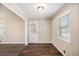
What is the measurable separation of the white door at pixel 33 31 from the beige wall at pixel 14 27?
69 centimetres

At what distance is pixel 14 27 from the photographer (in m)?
7.02

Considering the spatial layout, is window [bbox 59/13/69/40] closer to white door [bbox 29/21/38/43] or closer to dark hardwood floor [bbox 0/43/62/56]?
dark hardwood floor [bbox 0/43/62/56]

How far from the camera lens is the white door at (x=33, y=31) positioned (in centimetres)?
757

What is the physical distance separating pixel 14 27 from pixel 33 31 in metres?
1.43

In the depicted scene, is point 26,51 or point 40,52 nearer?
point 40,52

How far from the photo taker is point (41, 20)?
7.55 metres

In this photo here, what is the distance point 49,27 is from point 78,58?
639 cm

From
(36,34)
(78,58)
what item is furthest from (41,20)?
(78,58)

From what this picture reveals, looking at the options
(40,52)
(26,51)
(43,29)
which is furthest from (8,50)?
(43,29)

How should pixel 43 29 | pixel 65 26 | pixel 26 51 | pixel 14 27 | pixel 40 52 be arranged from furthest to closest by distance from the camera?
pixel 43 29, pixel 14 27, pixel 26 51, pixel 40 52, pixel 65 26

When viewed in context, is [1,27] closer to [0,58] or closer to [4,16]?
[4,16]

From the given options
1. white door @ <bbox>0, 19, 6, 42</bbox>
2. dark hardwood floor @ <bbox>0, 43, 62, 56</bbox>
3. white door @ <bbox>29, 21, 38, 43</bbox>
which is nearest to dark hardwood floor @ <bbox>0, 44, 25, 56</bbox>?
dark hardwood floor @ <bbox>0, 43, 62, 56</bbox>

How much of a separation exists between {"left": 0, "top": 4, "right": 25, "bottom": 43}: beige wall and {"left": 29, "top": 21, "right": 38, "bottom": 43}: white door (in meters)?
0.69

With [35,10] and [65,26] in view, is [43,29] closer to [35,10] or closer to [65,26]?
[35,10]
